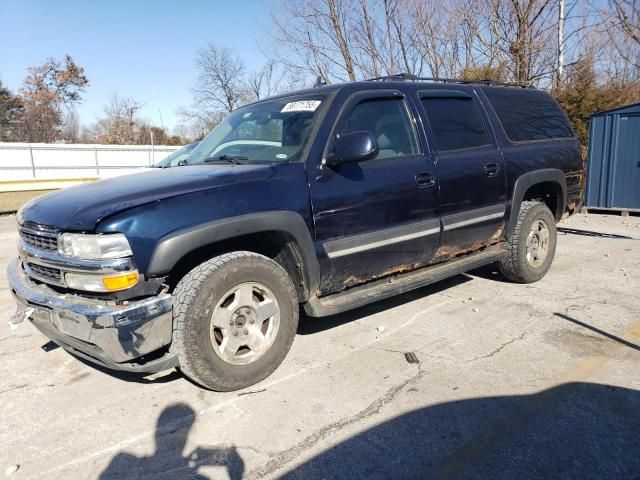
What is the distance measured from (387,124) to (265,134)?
99 centimetres

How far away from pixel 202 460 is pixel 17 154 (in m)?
19.8

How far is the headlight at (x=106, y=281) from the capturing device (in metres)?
2.75

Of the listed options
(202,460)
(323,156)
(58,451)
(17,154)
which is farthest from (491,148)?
(17,154)

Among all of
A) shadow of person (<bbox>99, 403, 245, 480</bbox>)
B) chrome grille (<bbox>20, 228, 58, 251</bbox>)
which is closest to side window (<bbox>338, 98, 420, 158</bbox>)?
chrome grille (<bbox>20, 228, 58, 251</bbox>)

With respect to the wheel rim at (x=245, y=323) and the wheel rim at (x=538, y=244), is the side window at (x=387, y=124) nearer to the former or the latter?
the wheel rim at (x=245, y=323)

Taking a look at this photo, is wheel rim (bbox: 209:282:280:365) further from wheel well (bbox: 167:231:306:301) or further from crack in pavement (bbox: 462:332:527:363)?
crack in pavement (bbox: 462:332:527:363)

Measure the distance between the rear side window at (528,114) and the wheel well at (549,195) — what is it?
20.7 inches

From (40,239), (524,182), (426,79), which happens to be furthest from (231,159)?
(524,182)

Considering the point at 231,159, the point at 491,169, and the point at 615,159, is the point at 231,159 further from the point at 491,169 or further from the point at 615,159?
the point at 615,159

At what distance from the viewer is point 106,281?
2.75 meters

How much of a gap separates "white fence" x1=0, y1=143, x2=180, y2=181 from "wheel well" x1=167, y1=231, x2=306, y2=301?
1518 cm

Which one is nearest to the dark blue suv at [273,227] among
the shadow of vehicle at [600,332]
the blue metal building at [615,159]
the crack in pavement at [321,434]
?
the crack in pavement at [321,434]

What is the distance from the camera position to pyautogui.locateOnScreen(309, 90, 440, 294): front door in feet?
11.6

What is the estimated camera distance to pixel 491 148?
4.77 m
